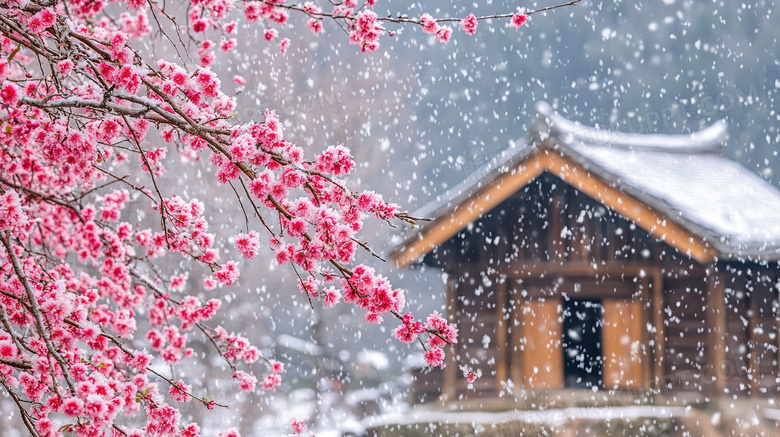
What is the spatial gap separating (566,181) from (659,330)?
7.38ft

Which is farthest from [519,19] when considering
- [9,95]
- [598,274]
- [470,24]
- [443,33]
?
[598,274]

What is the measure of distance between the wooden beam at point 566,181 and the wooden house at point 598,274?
14 mm

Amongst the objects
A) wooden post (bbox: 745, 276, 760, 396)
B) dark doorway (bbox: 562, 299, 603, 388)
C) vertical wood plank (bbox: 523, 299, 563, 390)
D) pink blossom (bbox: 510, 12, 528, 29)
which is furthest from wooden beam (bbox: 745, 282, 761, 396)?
pink blossom (bbox: 510, 12, 528, 29)

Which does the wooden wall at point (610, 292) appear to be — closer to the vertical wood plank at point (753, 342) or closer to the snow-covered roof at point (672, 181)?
the vertical wood plank at point (753, 342)

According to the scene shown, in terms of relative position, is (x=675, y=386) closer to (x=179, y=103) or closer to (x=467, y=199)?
(x=467, y=199)

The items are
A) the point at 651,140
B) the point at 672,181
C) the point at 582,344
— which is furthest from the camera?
the point at 651,140

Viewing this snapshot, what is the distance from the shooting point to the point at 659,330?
8828mm

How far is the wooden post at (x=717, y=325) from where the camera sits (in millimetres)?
8414

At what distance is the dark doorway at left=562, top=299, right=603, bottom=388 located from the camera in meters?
11.6

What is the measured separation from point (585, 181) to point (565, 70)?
2299cm

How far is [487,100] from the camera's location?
94.1 ft

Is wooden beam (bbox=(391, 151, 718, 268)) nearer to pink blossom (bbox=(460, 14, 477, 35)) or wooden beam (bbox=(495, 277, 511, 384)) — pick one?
wooden beam (bbox=(495, 277, 511, 384))

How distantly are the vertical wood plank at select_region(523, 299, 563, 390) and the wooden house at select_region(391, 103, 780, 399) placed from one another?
15mm

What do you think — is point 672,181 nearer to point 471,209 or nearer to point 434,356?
point 471,209
